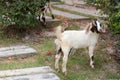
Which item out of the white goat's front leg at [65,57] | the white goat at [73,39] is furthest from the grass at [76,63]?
the white goat at [73,39]

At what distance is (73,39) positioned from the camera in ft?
18.1

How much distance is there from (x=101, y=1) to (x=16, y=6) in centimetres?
198

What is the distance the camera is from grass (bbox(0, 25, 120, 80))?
559cm

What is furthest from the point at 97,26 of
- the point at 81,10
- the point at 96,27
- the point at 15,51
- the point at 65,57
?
the point at 81,10

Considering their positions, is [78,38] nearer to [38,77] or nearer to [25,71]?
[38,77]

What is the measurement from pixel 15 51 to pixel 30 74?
42.9 inches

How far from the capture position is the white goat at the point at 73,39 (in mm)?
5477

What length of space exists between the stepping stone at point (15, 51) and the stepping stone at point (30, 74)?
682 mm

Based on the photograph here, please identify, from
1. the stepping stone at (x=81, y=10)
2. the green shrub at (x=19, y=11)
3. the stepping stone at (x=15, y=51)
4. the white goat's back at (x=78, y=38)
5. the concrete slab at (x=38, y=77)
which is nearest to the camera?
the concrete slab at (x=38, y=77)

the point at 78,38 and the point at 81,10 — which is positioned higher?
the point at 78,38

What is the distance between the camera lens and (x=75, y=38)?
219 inches

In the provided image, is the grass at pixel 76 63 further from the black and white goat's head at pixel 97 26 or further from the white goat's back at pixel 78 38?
the black and white goat's head at pixel 97 26

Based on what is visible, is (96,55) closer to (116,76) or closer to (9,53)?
(116,76)

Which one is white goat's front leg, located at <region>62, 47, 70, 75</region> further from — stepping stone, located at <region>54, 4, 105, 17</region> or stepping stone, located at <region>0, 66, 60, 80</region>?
stepping stone, located at <region>54, 4, 105, 17</region>
